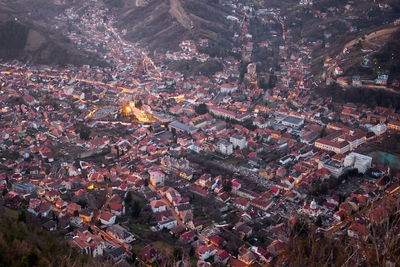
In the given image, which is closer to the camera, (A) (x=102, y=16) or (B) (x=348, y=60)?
(B) (x=348, y=60)

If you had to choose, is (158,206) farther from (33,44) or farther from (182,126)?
(33,44)

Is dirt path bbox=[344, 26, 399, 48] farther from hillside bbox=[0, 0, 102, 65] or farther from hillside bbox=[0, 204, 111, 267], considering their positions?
hillside bbox=[0, 204, 111, 267]

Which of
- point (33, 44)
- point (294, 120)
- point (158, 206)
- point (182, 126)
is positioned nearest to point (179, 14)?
point (33, 44)

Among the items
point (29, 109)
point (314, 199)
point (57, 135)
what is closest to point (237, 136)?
point (314, 199)

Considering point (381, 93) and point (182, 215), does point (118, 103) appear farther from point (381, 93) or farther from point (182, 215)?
point (381, 93)

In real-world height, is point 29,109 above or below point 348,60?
below

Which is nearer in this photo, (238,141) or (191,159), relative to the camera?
(191,159)
